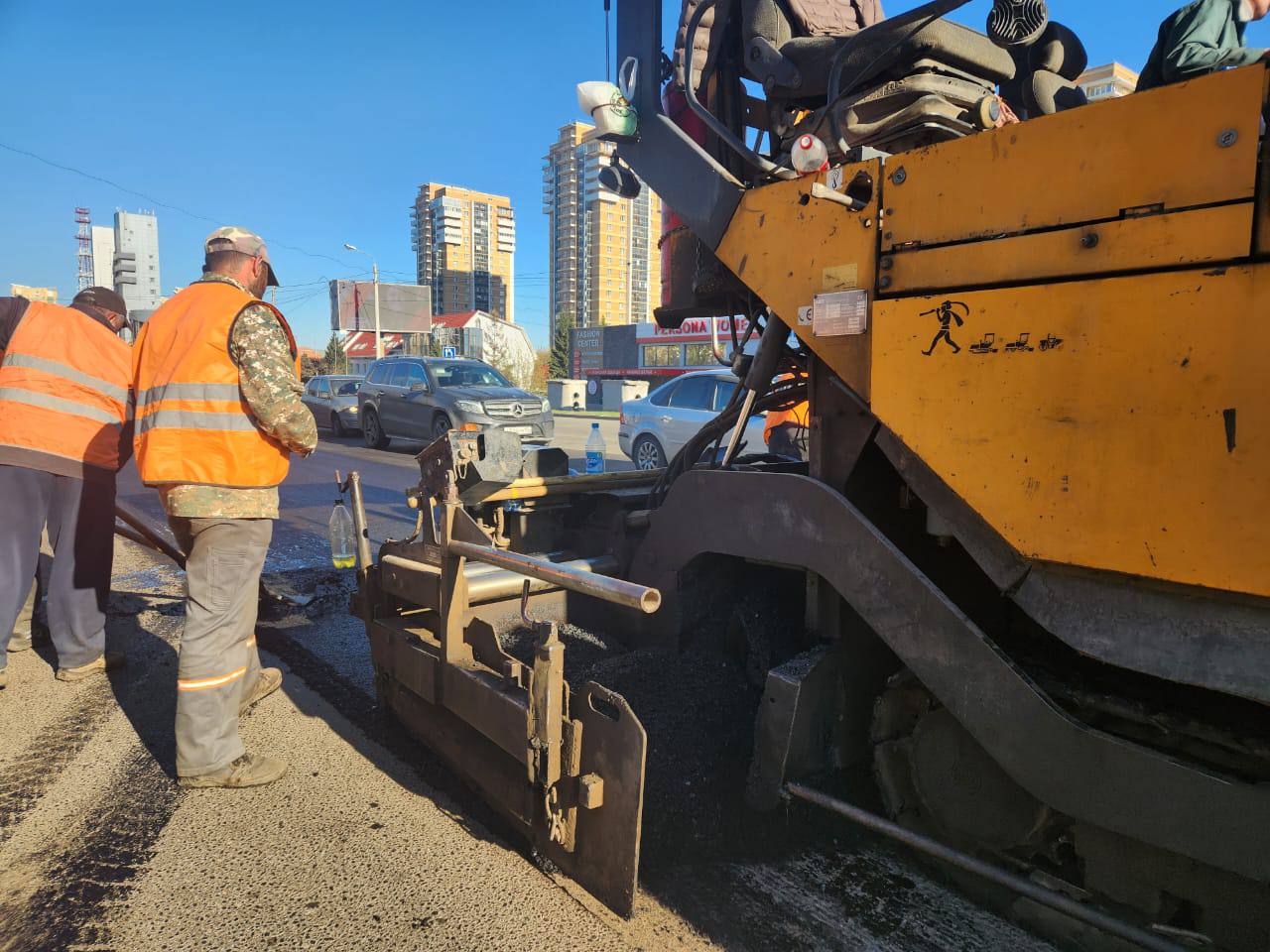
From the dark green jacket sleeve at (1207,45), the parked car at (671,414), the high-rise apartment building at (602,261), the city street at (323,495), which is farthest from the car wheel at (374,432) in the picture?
the high-rise apartment building at (602,261)

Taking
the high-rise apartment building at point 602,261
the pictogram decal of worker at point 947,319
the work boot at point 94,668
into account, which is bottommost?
the work boot at point 94,668

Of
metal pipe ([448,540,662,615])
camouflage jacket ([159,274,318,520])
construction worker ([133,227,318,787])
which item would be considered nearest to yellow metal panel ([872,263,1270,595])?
metal pipe ([448,540,662,615])

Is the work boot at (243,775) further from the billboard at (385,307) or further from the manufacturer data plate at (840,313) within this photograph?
the billboard at (385,307)

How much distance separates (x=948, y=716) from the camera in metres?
2.18

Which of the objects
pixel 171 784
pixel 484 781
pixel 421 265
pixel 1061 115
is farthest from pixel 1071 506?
pixel 421 265

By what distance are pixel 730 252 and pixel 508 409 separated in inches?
497

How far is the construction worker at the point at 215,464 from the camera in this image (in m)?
2.98

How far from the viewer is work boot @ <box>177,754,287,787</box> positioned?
3008mm

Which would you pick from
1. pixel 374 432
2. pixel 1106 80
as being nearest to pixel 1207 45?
pixel 1106 80

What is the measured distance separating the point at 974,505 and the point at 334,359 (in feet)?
198

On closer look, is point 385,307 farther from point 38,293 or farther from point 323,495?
point 38,293

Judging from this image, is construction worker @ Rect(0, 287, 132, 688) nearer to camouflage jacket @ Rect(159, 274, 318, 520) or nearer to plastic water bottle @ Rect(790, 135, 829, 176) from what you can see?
camouflage jacket @ Rect(159, 274, 318, 520)

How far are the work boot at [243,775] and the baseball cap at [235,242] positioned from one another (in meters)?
2.09

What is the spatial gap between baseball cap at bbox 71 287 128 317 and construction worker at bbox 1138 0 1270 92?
16.4 ft
